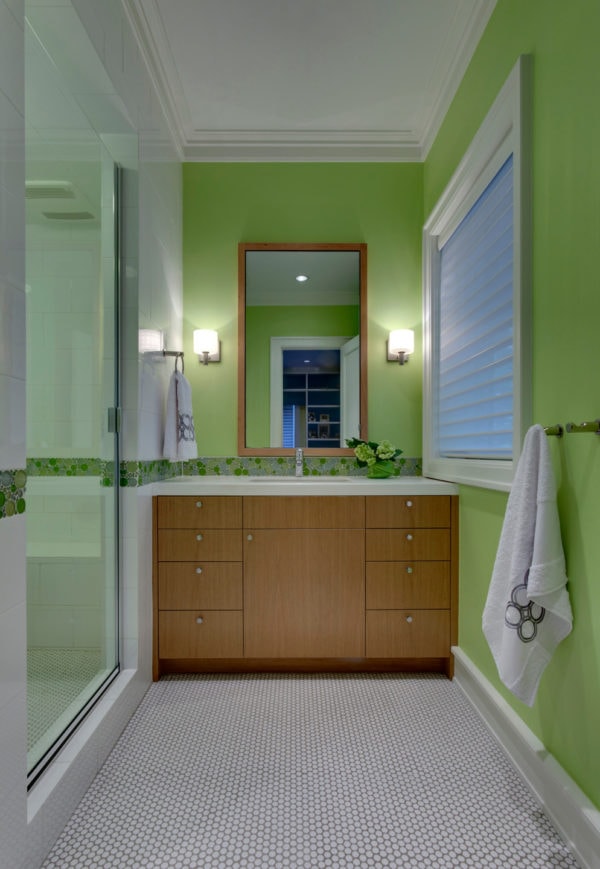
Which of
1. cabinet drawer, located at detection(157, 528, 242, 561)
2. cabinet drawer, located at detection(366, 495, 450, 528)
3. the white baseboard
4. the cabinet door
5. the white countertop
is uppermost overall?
the white countertop

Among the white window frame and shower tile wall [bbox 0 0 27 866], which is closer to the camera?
shower tile wall [bbox 0 0 27 866]

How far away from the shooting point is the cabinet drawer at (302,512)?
6.82ft

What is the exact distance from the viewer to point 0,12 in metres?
0.97

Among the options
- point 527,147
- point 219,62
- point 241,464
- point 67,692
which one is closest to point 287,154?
point 219,62

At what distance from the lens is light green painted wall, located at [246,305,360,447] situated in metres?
2.60

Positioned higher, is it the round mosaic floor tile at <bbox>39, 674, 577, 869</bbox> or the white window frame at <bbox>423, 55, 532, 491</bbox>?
the white window frame at <bbox>423, 55, 532, 491</bbox>

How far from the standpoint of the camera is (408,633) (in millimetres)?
2076

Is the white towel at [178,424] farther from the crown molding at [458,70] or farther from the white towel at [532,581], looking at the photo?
the crown molding at [458,70]

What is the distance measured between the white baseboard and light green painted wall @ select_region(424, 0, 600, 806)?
0.03m

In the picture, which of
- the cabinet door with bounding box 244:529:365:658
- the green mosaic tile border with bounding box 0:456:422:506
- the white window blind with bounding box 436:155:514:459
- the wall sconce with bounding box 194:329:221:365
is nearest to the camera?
the green mosaic tile border with bounding box 0:456:422:506

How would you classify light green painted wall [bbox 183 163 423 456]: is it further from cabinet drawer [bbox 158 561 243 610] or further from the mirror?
cabinet drawer [bbox 158 561 243 610]

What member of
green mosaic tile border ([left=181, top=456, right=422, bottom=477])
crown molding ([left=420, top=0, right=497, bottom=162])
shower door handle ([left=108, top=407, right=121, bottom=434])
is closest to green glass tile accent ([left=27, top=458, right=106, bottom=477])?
shower door handle ([left=108, top=407, right=121, bottom=434])

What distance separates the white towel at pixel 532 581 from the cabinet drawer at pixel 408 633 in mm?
763

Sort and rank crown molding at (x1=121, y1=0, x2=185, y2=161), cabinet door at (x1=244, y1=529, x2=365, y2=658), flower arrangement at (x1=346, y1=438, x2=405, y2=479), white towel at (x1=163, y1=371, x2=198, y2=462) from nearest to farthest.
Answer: crown molding at (x1=121, y1=0, x2=185, y2=161) < cabinet door at (x1=244, y1=529, x2=365, y2=658) < white towel at (x1=163, y1=371, x2=198, y2=462) < flower arrangement at (x1=346, y1=438, x2=405, y2=479)
